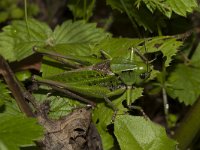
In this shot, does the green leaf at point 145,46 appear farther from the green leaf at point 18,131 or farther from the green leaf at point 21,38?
the green leaf at point 18,131

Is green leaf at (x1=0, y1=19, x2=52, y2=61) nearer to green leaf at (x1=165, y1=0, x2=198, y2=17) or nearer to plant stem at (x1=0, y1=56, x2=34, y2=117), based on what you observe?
plant stem at (x1=0, y1=56, x2=34, y2=117)

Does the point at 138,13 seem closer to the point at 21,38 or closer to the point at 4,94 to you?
the point at 21,38

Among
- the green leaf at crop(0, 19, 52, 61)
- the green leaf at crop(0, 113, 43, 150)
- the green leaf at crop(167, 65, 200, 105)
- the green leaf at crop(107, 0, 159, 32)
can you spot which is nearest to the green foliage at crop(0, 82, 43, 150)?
the green leaf at crop(0, 113, 43, 150)

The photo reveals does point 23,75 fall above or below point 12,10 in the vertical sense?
below

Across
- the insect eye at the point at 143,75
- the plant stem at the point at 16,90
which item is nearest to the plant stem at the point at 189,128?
the insect eye at the point at 143,75

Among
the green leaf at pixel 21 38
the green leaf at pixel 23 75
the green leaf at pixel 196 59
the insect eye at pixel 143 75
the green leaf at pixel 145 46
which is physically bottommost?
the green leaf at pixel 23 75

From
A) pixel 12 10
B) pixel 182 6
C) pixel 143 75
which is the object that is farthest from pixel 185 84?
pixel 12 10
